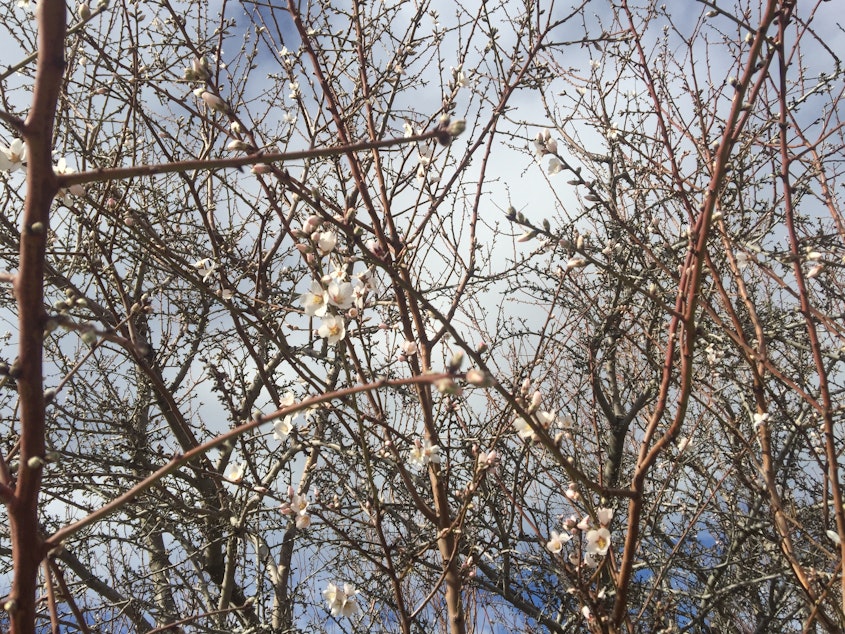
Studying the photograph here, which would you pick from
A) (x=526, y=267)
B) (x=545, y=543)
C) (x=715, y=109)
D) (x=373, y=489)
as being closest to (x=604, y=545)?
(x=545, y=543)

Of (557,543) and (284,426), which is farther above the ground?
(284,426)

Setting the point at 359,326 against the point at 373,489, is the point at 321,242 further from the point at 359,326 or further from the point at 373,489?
the point at 373,489

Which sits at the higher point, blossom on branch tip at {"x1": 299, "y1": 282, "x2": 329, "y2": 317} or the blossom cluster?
blossom on branch tip at {"x1": 299, "y1": 282, "x2": 329, "y2": 317}

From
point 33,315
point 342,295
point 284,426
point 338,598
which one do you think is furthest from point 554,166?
point 338,598

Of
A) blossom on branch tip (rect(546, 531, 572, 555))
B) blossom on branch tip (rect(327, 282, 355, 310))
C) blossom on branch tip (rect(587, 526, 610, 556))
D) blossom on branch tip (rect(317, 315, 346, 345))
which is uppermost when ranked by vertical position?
blossom on branch tip (rect(327, 282, 355, 310))

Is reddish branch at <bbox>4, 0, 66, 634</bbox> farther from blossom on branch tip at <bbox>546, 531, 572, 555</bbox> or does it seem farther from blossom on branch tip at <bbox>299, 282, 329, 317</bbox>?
blossom on branch tip at <bbox>546, 531, 572, 555</bbox>

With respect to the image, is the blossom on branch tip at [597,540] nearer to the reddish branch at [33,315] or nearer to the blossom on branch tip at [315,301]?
the blossom on branch tip at [315,301]

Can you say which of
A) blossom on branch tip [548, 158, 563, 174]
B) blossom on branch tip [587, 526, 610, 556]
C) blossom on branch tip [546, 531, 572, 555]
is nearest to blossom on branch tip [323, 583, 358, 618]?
blossom on branch tip [546, 531, 572, 555]

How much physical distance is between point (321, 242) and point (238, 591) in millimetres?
4198

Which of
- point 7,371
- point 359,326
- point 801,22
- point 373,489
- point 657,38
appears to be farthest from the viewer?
point 657,38

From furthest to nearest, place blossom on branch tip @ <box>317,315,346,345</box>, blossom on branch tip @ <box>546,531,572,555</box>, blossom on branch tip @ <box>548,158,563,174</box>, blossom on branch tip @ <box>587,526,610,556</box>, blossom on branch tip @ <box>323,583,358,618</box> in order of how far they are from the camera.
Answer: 1. blossom on branch tip @ <box>323,583,358,618</box>
2. blossom on branch tip @ <box>546,531,572,555</box>
3. blossom on branch tip @ <box>548,158,563,174</box>
4. blossom on branch tip @ <box>587,526,610,556</box>
5. blossom on branch tip @ <box>317,315,346,345</box>

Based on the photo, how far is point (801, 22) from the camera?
2.49 m

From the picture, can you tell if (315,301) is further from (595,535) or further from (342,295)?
(595,535)

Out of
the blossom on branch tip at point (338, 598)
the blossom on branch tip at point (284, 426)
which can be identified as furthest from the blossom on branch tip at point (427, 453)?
the blossom on branch tip at point (338, 598)
